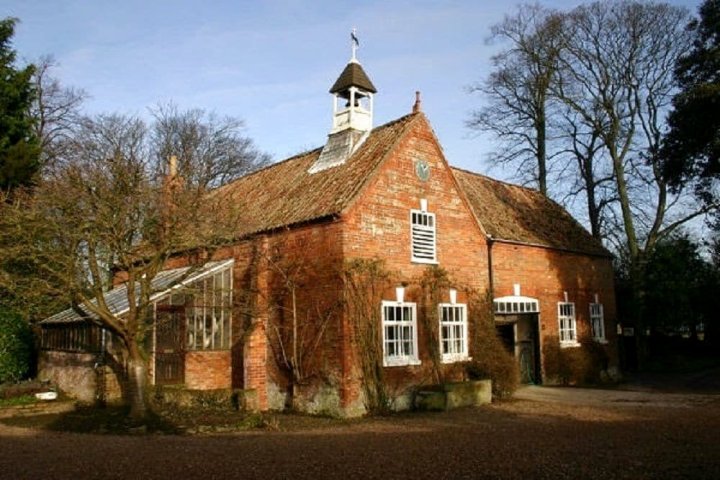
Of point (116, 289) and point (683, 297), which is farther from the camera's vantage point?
point (683, 297)

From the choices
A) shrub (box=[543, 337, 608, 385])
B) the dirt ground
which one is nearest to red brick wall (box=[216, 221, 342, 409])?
the dirt ground

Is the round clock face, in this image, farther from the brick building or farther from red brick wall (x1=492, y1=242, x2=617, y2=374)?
red brick wall (x1=492, y1=242, x2=617, y2=374)

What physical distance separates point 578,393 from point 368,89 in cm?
1202

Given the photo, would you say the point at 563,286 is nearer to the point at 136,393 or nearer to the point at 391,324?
the point at 391,324

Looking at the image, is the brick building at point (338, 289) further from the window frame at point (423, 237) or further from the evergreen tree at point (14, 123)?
the evergreen tree at point (14, 123)

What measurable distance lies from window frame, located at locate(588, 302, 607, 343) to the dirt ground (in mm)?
9762

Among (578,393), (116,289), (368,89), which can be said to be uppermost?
(368,89)

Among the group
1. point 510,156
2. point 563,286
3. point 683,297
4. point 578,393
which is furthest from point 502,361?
point 510,156

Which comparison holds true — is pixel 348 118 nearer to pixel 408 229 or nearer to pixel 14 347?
pixel 408 229

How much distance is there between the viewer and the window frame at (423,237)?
17.7 metres

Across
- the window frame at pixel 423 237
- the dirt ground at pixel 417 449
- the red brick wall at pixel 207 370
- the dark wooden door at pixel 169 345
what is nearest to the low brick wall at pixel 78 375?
the dark wooden door at pixel 169 345

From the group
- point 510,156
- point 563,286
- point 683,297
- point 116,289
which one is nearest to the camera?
point 116,289

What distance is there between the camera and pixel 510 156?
36.6 meters

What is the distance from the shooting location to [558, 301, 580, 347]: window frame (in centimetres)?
2358
